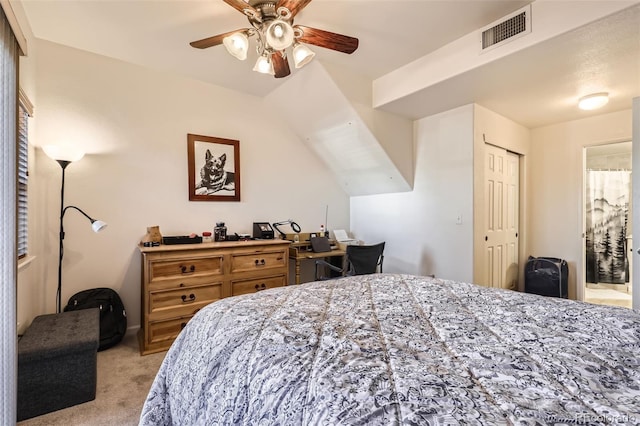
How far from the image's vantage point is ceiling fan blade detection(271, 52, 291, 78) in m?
2.15

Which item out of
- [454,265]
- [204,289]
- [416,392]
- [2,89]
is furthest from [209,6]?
[454,265]

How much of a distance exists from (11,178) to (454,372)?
2.07 m

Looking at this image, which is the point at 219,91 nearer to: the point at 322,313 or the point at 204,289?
the point at 204,289

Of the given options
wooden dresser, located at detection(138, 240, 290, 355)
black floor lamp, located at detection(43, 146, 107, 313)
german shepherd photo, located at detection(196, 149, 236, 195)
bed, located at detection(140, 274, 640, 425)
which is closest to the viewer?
bed, located at detection(140, 274, 640, 425)

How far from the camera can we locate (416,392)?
2.28ft

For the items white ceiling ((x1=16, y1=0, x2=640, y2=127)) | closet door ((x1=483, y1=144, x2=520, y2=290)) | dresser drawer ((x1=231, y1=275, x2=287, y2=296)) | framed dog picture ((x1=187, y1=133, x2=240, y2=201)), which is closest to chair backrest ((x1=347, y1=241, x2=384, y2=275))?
dresser drawer ((x1=231, y1=275, x2=287, y2=296))

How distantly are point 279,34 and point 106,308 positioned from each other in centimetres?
265

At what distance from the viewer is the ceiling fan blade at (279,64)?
215 cm

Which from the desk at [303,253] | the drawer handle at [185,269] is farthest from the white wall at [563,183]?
the drawer handle at [185,269]

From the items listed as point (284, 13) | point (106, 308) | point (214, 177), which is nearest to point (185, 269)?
point (106, 308)

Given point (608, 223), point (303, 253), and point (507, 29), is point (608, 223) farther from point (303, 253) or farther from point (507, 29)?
point (303, 253)

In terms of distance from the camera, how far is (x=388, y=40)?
8.11 feet

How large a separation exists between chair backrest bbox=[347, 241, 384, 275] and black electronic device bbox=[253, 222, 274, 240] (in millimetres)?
940

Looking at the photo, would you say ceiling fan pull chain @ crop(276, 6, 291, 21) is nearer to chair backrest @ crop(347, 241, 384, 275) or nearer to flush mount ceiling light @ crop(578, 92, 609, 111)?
chair backrest @ crop(347, 241, 384, 275)
